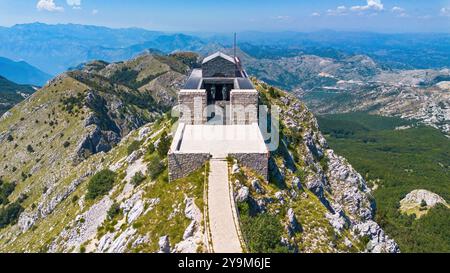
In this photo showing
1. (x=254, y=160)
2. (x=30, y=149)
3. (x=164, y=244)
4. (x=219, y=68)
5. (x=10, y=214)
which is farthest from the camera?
→ (x=30, y=149)

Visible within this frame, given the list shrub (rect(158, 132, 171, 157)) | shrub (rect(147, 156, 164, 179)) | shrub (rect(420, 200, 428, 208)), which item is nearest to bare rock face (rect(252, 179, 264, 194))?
shrub (rect(147, 156, 164, 179))

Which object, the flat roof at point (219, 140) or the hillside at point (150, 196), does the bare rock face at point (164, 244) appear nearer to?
the hillside at point (150, 196)

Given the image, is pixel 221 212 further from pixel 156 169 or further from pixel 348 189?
pixel 348 189

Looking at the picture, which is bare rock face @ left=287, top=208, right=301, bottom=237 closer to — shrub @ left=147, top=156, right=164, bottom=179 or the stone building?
the stone building

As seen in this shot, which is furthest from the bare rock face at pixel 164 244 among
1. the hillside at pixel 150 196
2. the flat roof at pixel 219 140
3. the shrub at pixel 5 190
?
the shrub at pixel 5 190

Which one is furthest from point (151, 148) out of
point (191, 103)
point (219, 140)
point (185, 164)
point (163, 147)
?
point (185, 164)
